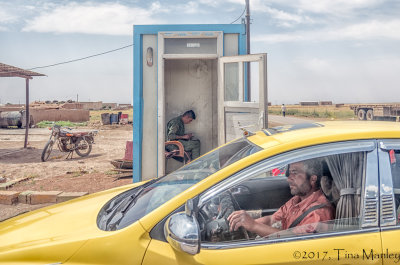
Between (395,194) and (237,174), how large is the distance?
0.92 metres

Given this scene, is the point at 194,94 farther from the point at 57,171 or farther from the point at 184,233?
the point at 184,233

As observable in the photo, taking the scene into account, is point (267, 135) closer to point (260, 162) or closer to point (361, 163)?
point (260, 162)

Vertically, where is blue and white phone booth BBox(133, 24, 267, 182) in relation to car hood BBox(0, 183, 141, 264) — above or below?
above

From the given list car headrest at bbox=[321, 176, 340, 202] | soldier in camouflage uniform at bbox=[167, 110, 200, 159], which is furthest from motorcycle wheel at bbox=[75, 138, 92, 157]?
car headrest at bbox=[321, 176, 340, 202]

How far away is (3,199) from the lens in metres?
6.78

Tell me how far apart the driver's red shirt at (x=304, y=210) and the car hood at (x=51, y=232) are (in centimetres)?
116

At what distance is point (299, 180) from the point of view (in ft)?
8.63

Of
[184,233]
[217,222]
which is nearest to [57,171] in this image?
[217,222]

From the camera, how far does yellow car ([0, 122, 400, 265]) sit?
2.05 metres

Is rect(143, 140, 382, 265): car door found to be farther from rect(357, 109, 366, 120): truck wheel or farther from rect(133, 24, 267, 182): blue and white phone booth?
rect(357, 109, 366, 120): truck wheel

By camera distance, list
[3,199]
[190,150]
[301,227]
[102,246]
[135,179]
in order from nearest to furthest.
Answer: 1. [102,246]
2. [301,227]
3. [3,199]
4. [135,179]
5. [190,150]

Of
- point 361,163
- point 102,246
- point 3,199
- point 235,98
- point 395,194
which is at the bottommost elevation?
point 3,199

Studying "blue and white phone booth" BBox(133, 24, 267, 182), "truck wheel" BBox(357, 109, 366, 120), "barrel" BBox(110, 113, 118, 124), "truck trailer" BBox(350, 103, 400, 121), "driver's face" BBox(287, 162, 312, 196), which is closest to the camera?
"driver's face" BBox(287, 162, 312, 196)

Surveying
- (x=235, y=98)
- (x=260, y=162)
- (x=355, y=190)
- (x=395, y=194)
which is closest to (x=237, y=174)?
(x=260, y=162)
